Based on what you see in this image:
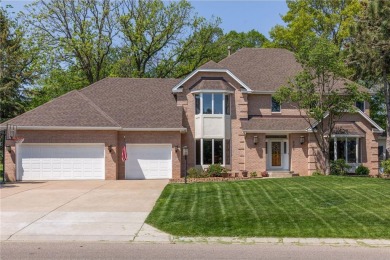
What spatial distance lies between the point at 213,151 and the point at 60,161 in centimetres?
906

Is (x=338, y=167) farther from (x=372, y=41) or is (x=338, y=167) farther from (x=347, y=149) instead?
(x=372, y=41)

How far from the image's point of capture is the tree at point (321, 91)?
24656 mm

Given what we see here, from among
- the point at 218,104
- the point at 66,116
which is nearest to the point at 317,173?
the point at 218,104

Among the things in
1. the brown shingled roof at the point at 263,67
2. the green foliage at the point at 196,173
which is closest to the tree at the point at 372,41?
the brown shingled roof at the point at 263,67

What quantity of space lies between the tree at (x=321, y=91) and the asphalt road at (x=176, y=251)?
16.2m

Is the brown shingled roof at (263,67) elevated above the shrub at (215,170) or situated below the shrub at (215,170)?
above

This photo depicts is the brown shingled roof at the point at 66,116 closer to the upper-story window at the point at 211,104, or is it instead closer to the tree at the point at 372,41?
the upper-story window at the point at 211,104

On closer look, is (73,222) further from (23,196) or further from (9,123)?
(9,123)

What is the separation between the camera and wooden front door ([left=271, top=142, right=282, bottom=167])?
2859 cm

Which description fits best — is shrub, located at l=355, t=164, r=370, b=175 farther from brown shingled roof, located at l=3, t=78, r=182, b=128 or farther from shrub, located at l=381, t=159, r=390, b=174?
brown shingled roof, located at l=3, t=78, r=182, b=128

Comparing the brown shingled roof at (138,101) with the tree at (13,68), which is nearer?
the brown shingled roof at (138,101)

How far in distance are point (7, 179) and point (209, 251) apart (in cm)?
1903

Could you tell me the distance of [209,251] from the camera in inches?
360

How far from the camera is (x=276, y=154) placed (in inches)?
1128
